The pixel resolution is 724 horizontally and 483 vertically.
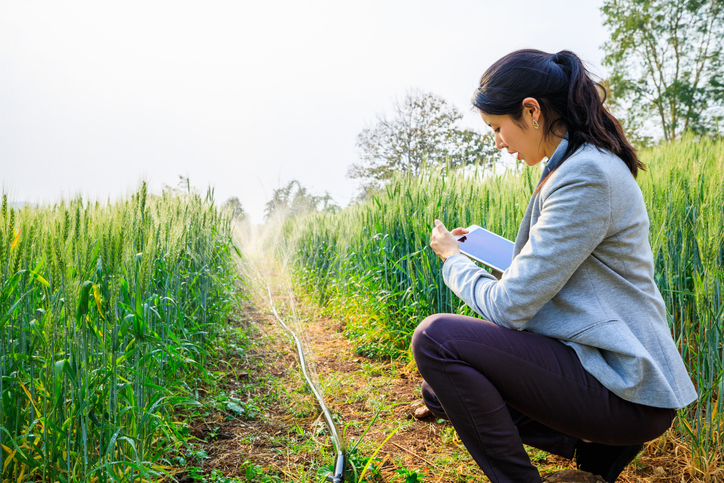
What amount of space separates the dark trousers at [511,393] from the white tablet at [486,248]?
24 cm

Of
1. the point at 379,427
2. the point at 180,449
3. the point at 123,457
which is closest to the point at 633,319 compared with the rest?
the point at 379,427

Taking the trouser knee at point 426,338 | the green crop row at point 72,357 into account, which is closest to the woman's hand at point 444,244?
the trouser knee at point 426,338

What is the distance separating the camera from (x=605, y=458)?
4.74ft

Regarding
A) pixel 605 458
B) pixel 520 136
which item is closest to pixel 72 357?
pixel 520 136

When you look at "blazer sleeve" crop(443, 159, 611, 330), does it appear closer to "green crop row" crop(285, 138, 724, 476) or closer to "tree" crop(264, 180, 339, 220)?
"green crop row" crop(285, 138, 724, 476)

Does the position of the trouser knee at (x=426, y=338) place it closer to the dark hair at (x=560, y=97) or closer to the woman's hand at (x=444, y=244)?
the woman's hand at (x=444, y=244)

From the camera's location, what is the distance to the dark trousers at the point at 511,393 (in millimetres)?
1165

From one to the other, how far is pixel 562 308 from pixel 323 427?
125 cm

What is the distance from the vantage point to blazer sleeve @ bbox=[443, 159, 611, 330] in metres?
1.08

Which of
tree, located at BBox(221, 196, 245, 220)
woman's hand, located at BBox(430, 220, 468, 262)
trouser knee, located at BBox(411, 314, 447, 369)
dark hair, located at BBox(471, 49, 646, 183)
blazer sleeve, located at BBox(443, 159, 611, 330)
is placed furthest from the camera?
tree, located at BBox(221, 196, 245, 220)

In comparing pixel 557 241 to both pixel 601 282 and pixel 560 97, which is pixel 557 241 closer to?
pixel 601 282

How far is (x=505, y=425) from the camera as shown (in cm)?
124

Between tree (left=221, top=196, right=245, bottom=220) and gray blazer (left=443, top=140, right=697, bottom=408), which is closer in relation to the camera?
gray blazer (left=443, top=140, right=697, bottom=408)

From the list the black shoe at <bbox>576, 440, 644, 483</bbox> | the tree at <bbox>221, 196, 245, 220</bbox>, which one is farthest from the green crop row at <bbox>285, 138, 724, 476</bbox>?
the tree at <bbox>221, 196, 245, 220</bbox>
